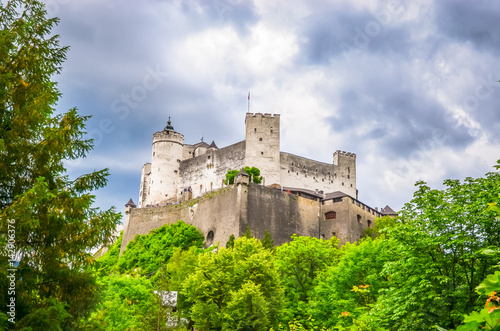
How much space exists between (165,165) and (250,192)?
25664 millimetres

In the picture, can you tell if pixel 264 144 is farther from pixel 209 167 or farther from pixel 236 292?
pixel 236 292

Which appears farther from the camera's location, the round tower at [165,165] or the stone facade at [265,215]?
the round tower at [165,165]

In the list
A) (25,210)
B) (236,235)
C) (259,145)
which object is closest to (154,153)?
(259,145)

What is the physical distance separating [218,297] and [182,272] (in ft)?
36.7

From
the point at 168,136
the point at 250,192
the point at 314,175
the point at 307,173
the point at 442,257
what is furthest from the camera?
the point at 168,136

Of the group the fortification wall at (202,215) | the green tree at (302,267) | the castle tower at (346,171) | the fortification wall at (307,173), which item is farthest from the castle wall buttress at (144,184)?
the green tree at (302,267)

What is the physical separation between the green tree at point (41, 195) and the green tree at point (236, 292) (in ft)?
63.5

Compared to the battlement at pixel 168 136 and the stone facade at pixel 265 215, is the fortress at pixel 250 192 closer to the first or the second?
the stone facade at pixel 265 215

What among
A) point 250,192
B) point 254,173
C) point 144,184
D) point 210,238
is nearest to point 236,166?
point 254,173

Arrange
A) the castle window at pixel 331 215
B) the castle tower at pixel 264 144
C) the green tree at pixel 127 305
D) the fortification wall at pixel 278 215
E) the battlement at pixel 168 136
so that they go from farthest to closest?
the battlement at pixel 168 136 < the castle tower at pixel 264 144 < the castle window at pixel 331 215 < the fortification wall at pixel 278 215 < the green tree at pixel 127 305

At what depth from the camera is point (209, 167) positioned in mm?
78250

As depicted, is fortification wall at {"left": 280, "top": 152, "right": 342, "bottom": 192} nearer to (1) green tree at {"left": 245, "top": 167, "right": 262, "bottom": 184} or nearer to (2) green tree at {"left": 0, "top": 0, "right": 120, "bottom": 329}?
(1) green tree at {"left": 245, "top": 167, "right": 262, "bottom": 184}

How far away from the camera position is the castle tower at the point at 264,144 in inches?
2876

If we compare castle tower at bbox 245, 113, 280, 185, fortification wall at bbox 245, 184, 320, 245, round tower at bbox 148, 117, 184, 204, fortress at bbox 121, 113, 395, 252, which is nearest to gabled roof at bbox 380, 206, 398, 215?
fortress at bbox 121, 113, 395, 252
